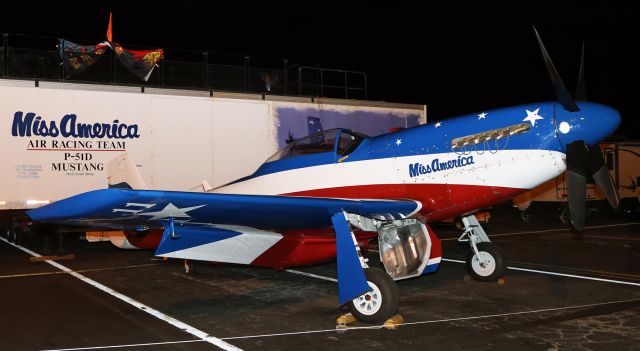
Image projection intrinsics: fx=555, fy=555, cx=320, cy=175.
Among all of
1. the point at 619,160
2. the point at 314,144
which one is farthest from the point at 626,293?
the point at 619,160

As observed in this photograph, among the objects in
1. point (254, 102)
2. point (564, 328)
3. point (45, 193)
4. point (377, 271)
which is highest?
point (254, 102)

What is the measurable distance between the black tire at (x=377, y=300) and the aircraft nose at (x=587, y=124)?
7.93ft

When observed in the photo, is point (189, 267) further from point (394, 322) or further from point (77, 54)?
point (77, 54)

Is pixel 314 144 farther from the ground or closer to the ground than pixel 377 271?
farther from the ground

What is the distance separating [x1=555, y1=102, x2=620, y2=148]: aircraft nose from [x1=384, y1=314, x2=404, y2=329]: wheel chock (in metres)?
2.55

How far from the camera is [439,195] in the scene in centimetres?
646

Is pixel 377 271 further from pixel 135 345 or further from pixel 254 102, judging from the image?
pixel 254 102

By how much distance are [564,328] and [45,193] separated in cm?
904

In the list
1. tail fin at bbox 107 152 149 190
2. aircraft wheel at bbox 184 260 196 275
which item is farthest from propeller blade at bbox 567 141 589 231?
tail fin at bbox 107 152 149 190

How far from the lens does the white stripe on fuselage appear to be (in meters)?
6.05

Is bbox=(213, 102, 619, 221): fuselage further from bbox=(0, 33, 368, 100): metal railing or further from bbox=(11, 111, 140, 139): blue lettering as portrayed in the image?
bbox=(0, 33, 368, 100): metal railing

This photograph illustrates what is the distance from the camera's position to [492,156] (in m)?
6.20

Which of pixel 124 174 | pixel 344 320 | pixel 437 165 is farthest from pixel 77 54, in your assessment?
pixel 344 320

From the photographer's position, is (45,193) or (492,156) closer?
(492,156)
